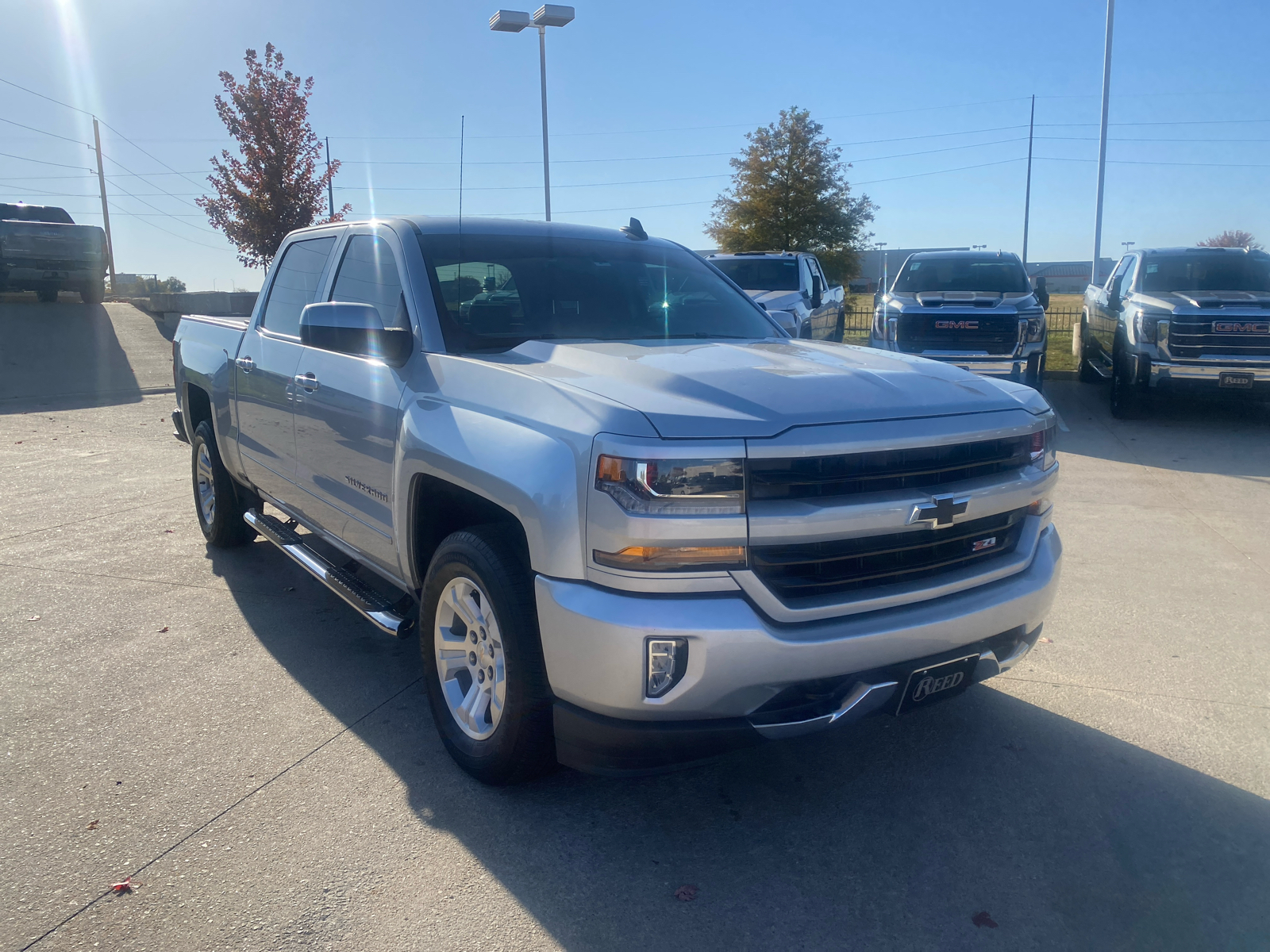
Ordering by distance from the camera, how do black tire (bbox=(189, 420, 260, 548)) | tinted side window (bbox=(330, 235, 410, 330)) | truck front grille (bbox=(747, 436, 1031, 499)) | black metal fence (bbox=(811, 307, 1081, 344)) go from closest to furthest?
truck front grille (bbox=(747, 436, 1031, 499))
tinted side window (bbox=(330, 235, 410, 330))
black tire (bbox=(189, 420, 260, 548))
black metal fence (bbox=(811, 307, 1081, 344))

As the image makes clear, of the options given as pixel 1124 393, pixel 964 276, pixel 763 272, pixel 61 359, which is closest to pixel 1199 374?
pixel 1124 393

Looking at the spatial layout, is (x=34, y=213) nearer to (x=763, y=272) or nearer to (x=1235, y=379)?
(x=763, y=272)

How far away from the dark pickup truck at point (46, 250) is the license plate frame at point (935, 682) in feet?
74.2

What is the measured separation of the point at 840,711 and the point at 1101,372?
11352 millimetres

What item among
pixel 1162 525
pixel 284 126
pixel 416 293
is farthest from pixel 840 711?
pixel 284 126

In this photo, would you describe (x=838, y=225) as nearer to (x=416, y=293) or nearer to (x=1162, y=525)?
(x=1162, y=525)

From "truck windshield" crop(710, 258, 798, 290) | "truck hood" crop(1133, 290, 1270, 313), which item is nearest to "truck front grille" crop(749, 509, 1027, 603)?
"truck hood" crop(1133, 290, 1270, 313)

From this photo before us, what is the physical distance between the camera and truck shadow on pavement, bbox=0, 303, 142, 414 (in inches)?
575

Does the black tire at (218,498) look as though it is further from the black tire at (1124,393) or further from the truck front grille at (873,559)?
the black tire at (1124,393)

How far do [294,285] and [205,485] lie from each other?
1.96 m

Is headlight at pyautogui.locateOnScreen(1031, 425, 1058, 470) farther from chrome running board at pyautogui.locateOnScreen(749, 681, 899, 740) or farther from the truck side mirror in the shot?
the truck side mirror

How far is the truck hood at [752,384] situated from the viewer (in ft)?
8.88

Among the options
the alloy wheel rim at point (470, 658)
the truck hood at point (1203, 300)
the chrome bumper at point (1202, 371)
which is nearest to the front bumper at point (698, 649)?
the alloy wheel rim at point (470, 658)

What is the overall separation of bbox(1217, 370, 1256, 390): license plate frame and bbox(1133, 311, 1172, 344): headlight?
673 mm
